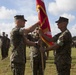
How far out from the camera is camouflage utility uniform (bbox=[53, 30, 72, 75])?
879 centimetres

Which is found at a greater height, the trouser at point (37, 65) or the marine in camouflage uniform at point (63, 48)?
the marine in camouflage uniform at point (63, 48)

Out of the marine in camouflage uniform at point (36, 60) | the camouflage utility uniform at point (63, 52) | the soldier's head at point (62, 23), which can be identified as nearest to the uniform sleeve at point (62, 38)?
the camouflage utility uniform at point (63, 52)

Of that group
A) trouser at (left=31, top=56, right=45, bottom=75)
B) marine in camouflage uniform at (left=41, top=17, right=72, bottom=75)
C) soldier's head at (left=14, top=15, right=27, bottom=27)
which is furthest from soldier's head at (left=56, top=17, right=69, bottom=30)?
trouser at (left=31, top=56, right=45, bottom=75)

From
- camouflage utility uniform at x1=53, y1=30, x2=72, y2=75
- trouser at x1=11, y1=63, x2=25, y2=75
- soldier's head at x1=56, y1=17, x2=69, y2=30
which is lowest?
trouser at x1=11, y1=63, x2=25, y2=75

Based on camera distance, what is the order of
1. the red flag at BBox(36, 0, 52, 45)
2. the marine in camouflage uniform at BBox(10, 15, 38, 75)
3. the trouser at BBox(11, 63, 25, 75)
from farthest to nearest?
the red flag at BBox(36, 0, 52, 45), the trouser at BBox(11, 63, 25, 75), the marine in camouflage uniform at BBox(10, 15, 38, 75)

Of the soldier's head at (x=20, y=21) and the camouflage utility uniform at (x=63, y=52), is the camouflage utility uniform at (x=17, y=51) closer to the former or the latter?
the soldier's head at (x=20, y=21)

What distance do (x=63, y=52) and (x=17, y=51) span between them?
1133mm

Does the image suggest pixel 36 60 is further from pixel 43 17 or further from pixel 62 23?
pixel 62 23

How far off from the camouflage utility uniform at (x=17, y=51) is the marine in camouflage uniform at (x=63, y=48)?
0.77 m

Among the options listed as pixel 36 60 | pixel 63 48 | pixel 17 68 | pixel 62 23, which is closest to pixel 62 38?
pixel 63 48

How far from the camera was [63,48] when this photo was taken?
347 inches

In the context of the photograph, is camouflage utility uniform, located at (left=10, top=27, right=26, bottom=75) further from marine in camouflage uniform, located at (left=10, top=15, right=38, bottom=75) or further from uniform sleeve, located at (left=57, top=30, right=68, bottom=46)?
uniform sleeve, located at (left=57, top=30, right=68, bottom=46)

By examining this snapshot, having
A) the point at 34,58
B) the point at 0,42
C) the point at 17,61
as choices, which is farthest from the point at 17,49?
the point at 0,42

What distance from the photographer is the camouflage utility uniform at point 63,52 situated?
879 centimetres
